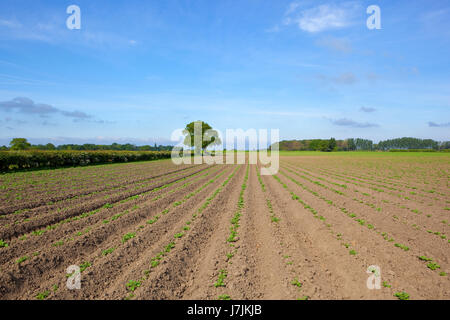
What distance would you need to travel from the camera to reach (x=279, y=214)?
9.20 metres

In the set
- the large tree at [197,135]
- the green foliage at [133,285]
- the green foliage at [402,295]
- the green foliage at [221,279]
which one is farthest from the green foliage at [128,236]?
the large tree at [197,135]

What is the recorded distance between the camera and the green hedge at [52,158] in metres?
21.7

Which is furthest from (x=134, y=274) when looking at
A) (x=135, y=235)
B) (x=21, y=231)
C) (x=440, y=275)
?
(x=440, y=275)

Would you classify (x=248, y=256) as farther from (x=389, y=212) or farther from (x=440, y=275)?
(x=389, y=212)

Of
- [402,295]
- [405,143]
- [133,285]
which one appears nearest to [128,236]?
[133,285]

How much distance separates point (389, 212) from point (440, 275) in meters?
5.11

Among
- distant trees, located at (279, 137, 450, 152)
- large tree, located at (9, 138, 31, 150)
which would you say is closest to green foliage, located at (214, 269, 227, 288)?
large tree, located at (9, 138, 31, 150)

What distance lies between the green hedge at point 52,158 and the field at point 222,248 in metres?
15.3

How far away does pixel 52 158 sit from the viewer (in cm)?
2589

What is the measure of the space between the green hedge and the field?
15280mm

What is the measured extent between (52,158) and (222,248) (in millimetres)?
28681

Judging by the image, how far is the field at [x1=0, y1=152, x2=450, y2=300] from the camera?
4387 mm

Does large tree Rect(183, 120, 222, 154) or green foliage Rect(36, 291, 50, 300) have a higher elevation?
large tree Rect(183, 120, 222, 154)

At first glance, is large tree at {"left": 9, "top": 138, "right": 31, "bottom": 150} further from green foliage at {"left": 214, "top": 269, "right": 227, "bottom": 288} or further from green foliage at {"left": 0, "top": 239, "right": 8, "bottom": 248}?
green foliage at {"left": 214, "top": 269, "right": 227, "bottom": 288}
